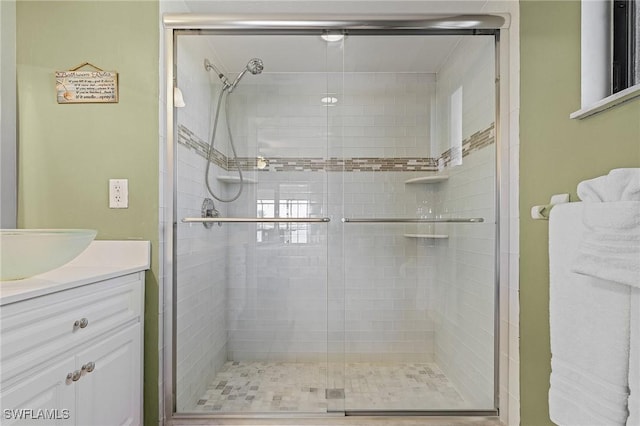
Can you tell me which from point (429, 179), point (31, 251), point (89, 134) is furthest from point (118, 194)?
point (429, 179)

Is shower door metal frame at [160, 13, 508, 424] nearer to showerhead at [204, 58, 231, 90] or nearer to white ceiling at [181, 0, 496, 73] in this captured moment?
white ceiling at [181, 0, 496, 73]

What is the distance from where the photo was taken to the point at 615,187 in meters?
1.03

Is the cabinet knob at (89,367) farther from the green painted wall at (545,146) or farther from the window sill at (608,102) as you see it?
the window sill at (608,102)

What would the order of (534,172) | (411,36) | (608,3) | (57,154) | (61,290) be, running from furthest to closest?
(411,36)
(57,154)
(534,172)
(608,3)
(61,290)

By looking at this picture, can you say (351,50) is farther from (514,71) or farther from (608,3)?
(608,3)

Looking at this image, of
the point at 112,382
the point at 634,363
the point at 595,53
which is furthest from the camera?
the point at 112,382

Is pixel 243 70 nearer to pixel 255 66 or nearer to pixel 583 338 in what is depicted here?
pixel 255 66

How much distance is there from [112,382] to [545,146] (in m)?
1.91

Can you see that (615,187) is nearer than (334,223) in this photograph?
Yes

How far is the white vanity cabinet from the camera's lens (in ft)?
3.47

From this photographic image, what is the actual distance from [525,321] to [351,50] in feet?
4.88

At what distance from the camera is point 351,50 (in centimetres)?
204

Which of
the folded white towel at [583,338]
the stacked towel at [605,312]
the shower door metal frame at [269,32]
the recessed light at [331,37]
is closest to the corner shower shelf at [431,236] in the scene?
the shower door metal frame at [269,32]

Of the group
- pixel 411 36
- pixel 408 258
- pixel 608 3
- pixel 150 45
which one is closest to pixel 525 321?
pixel 408 258
